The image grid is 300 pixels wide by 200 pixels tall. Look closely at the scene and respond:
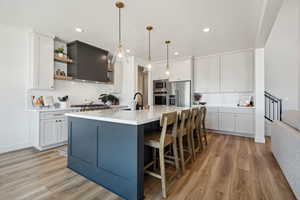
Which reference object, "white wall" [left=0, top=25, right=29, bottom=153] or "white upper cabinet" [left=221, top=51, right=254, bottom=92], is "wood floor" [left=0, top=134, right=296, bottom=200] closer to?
"white wall" [left=0, top=25, right=29, bottom=153]

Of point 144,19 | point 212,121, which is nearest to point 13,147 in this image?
point 144,19

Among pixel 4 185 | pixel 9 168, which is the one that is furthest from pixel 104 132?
pixel 9 168

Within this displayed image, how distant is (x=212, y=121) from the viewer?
4402 millimetres

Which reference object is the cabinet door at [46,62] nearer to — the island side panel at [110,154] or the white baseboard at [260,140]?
the island side panel at [110,154]

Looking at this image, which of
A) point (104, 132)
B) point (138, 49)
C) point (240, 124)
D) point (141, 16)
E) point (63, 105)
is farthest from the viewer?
point (138, 49)

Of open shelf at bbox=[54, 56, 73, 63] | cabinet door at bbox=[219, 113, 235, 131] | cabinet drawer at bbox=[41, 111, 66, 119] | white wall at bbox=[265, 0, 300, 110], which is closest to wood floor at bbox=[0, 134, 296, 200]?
cabinet drawer at bbox=[41, 111, 66, 119]

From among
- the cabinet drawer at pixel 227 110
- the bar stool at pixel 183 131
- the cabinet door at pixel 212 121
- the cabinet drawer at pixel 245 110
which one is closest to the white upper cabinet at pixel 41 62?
the bar stool at pixel 183 131

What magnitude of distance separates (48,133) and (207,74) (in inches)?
192

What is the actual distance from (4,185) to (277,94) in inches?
259

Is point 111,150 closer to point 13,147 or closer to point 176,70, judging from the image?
point 13,147

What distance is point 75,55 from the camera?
143 inches

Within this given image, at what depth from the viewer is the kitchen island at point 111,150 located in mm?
1443

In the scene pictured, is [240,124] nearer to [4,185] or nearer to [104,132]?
[104,132]

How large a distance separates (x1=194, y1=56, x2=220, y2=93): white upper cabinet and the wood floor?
2554 millimetres
